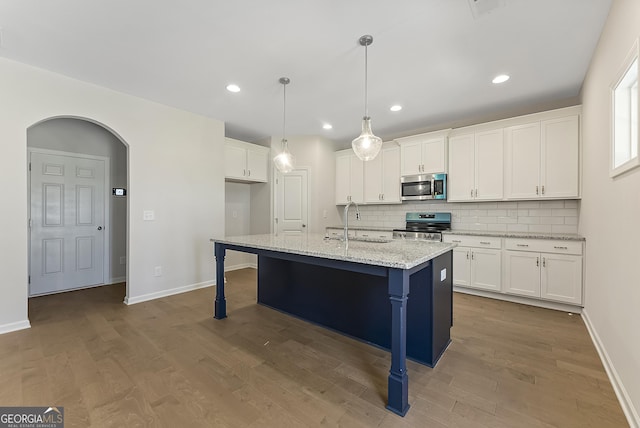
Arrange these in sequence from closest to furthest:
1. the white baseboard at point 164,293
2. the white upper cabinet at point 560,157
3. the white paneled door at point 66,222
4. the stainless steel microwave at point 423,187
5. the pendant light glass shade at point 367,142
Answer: the pendant light glass shade at point 367,142
the white upper cabinet at point 560,157
the white baseboard at point 164,293
the white paneled door at point 66,222
the stainless steel microwave at point 423,187

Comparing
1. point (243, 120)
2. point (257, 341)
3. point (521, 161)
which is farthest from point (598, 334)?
point (243, 120)

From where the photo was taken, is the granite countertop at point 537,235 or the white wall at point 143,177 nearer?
the white wall at point 143,177

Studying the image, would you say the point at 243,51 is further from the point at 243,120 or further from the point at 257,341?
the point at 257,341

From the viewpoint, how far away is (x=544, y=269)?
3318 mm

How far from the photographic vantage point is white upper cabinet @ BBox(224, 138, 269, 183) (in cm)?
473

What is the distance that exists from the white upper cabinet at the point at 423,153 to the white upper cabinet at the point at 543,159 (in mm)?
854

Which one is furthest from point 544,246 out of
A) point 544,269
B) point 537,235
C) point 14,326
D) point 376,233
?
point 14,326

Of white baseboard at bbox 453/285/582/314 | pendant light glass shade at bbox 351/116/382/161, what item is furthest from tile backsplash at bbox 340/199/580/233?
pendant light glass shade at bbox 351/116/382/161

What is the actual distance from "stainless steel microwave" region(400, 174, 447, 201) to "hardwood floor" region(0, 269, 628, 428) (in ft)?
6.48

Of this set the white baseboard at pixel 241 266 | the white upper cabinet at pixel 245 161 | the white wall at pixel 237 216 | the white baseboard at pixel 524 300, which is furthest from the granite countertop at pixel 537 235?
the white wall at pixel 237 216

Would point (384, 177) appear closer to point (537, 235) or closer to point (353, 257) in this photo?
point (537, 235)

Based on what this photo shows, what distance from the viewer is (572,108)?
10.8 ft

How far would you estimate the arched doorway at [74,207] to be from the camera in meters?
3.76

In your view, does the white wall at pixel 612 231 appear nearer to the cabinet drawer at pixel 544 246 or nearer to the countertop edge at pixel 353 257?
the cabinet drawer at pixel 544 246
